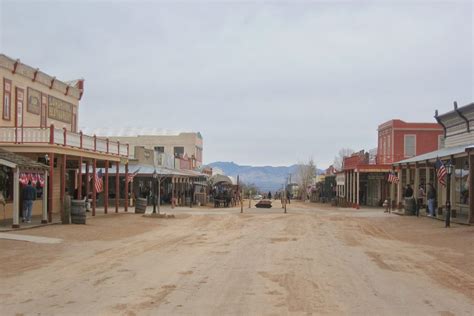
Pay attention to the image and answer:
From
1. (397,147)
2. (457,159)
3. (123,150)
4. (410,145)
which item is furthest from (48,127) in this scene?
(410,145)

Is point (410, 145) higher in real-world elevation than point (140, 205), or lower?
higher

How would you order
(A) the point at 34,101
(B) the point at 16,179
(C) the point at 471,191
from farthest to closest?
1. (A) the point at 34,101
2. (C) the point at 471,191
3. (B) the point at 16,179

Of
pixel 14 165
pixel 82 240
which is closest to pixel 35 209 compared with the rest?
pixel 14 165

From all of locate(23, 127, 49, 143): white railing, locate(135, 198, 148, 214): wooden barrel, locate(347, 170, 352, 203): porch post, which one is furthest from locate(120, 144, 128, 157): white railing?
locate(347, 170, 352, 203): porch post

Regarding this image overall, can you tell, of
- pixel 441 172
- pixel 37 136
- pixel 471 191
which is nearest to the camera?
pixel 471 191

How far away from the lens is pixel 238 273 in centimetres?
1213

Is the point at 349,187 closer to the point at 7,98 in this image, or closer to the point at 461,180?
the point at 461,180

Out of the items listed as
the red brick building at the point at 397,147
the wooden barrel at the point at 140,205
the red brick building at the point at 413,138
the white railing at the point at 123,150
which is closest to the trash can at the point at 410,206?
the red brick building at the point at 397,147

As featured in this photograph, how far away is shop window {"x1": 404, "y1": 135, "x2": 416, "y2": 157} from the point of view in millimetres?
49125

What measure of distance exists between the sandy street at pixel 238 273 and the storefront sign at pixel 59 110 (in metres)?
10.7

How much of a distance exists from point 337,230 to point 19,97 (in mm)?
15686

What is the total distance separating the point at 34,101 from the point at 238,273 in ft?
68.0

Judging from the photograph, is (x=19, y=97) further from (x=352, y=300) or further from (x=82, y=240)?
(x=352, y=300)

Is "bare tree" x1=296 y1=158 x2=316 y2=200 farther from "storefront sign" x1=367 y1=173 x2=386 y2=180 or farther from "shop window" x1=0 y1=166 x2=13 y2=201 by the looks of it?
"shop window" x1=0 y1=166 x2=13 y2=201
